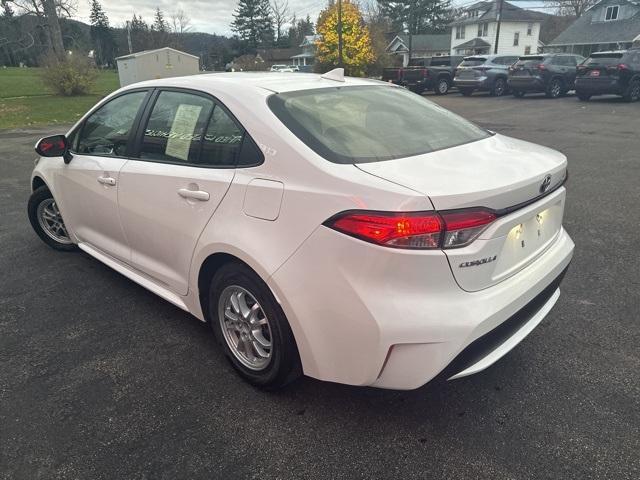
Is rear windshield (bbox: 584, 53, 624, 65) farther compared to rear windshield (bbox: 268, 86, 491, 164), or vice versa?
rear windshield (bbox: 584, 53, 624, 65)

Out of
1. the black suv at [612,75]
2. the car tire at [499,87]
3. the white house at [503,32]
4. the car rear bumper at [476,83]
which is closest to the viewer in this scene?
the black suv at [612,75]

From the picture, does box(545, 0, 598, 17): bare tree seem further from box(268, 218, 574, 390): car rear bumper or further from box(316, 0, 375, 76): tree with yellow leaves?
box(268, 218, 574, 390): car rear bumper

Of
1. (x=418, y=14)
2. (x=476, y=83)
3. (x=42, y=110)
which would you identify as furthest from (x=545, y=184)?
(x=418, y=14)

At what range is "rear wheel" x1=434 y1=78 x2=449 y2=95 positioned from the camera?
2450 cm

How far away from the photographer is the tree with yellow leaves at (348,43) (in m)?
35.5

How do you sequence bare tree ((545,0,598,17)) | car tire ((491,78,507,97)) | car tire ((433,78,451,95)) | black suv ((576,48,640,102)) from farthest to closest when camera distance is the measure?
bare tree ((545,0,598,17)) → car tire ((433,78,451,95)) → car tire ((491,78,507,97)) → black suv ((576,48,640,102))

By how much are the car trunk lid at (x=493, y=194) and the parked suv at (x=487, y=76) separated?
2060 cm

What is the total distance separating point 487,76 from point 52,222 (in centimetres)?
2068

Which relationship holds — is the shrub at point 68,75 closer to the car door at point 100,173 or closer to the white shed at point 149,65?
the white shed at point 149,65

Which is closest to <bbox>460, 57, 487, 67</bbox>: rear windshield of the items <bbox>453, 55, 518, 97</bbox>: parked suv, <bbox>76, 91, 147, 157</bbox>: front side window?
<bbox>453, 55, 518, 97</bbox>: parked suv

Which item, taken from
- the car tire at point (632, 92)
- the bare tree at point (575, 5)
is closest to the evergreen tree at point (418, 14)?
the bare tree at point (575, 5)

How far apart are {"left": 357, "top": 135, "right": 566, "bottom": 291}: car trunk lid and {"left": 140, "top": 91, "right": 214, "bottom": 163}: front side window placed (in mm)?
1113

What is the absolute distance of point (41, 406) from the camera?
2490 mm

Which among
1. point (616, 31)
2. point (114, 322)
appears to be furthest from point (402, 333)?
point (616, 31)
